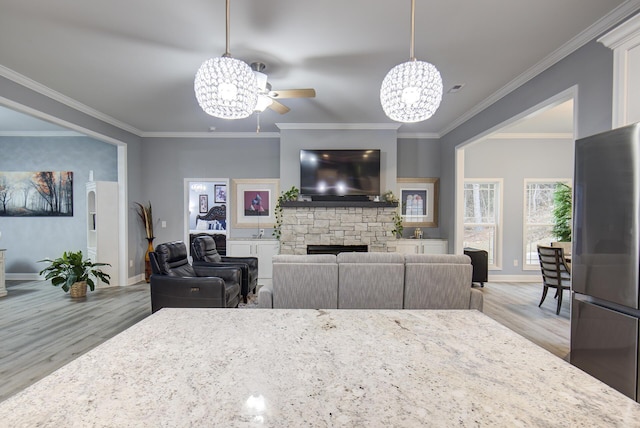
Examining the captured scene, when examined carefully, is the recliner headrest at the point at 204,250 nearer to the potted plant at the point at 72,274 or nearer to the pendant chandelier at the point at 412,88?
the potted plant at the point at 72,274

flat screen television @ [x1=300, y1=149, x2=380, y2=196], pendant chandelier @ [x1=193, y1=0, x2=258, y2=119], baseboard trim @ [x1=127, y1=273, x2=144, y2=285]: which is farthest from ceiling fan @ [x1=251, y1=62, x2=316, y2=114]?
baseboard trim @ [x1=127, y1=273, x2=144, y2=285]

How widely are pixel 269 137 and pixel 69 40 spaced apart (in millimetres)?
3328

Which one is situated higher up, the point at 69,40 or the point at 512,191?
the point at 69,40

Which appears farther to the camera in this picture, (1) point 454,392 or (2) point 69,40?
(2) point 69,40

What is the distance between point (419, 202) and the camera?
5.72m

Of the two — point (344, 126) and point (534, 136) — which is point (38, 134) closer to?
point (344, 126)

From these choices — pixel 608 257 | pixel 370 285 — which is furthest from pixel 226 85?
pixel 608 257

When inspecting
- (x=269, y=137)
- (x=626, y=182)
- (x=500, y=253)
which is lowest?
(x=500, y=253)

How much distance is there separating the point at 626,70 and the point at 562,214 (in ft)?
14.7

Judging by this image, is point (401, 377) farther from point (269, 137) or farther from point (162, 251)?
point (269, 137)

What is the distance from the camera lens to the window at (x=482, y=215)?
5.73 m

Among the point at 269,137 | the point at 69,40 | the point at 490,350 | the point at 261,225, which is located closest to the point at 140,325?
the point at 490,350

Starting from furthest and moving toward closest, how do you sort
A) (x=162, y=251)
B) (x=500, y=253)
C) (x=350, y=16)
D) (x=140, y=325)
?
(x=500, y=253) < (x=162, y=251) < (x=350, y=16) < (x=140, y=325)

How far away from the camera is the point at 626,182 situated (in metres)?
1.60
